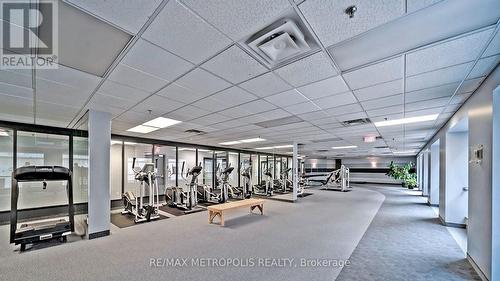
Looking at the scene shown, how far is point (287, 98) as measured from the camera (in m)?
3.63

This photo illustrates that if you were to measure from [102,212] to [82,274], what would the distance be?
5.63ft

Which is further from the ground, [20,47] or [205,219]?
[20,47]

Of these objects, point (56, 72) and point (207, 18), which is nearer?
point (207, 18)

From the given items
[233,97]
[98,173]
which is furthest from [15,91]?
[233,97]

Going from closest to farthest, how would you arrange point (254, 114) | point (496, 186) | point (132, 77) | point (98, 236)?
point (496, 186)
point (132, 77)
point (98, 236)
point (254, 114)

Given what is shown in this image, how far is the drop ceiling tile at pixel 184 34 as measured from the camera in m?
1.65

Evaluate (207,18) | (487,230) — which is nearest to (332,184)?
(487,230)

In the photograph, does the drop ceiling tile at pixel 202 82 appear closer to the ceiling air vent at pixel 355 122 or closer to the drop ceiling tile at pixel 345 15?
the drop ceiling tile at pixel 345 15

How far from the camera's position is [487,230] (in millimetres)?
2754

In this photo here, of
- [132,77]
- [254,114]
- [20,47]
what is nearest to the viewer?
[20,47]

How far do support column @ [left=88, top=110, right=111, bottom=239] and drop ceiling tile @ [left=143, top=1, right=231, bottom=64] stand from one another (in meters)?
3.36

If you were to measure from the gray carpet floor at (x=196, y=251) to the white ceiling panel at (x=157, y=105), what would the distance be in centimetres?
261

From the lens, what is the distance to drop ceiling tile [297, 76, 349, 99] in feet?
9.59

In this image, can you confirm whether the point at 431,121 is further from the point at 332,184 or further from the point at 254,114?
the point at 332,184
